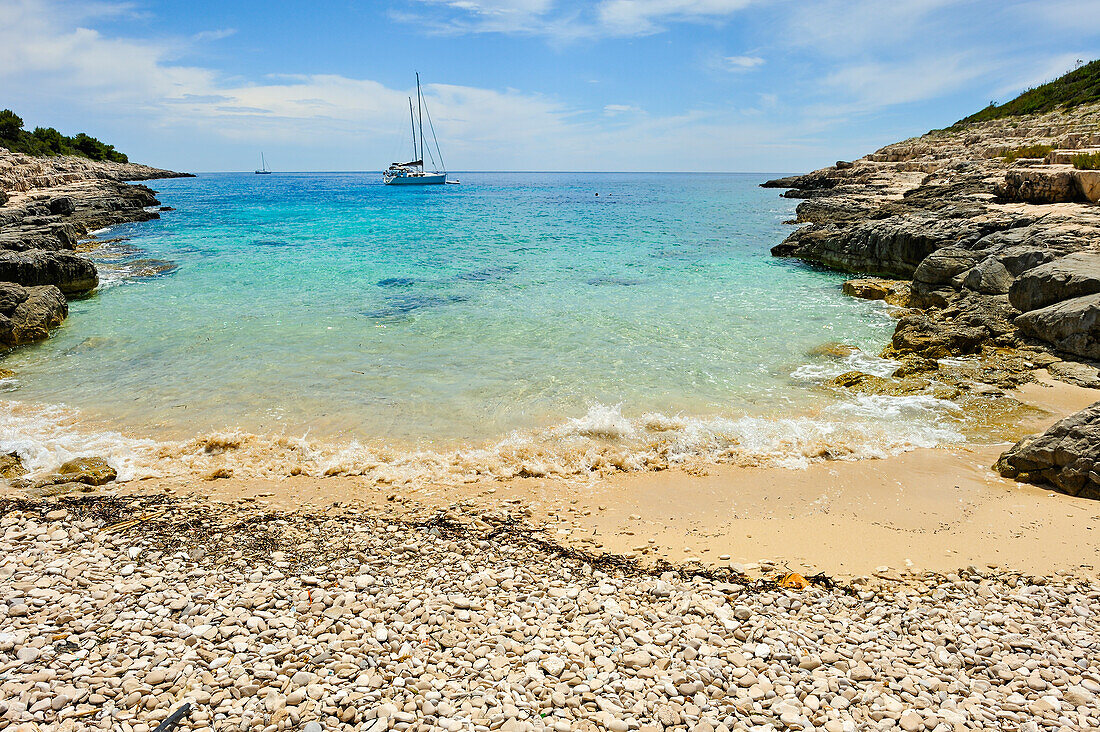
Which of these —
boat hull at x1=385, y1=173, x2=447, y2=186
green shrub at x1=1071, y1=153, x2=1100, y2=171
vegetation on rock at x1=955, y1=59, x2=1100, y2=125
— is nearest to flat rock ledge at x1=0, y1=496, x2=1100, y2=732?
green shrub at x1=1071, y1=153, x2=1100, y2=171

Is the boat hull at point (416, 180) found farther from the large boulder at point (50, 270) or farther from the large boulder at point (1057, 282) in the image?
the large boulder at point (1057, 282)

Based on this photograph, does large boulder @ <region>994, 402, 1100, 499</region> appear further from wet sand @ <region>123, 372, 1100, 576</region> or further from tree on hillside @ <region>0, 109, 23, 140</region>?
tree on hillside @ <region>0, 109, 23, 140</region>

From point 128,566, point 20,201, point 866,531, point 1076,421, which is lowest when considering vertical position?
point 866,531

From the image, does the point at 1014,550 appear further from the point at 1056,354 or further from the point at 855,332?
the point at 855,332

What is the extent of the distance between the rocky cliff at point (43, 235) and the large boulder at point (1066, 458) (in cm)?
1969

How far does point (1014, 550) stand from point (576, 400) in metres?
6.58

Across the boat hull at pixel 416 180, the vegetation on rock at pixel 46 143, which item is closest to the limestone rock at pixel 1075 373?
the vegetation on rock at pixel 46 143

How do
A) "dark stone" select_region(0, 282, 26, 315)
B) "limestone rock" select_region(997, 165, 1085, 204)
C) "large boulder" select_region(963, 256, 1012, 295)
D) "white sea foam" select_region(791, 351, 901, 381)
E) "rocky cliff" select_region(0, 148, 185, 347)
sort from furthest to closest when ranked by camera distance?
1. "limestone rock" select_region(997, 165, 1085, 204)
2. "large boulder" select_region(963, 256, 1012, 295)
3. "rocky cliff" select_region(0, 148, 185, 347)
4. "dark stone" select_region(0, 282, 26, 315)
5. "white sea foam" select_region(791, 351, 901, 381)

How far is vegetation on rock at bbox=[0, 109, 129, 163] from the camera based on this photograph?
69375 millimetres

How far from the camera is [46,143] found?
256ft

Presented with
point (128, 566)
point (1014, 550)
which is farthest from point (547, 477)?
point (1014, 550)

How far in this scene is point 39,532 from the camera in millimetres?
6109

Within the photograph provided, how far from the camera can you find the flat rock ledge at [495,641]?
3967mm

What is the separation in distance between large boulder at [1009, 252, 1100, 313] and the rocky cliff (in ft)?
77.3
